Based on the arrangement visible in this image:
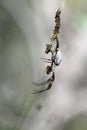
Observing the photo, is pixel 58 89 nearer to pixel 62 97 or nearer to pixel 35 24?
pixel 62 97

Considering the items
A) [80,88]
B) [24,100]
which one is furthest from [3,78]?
[80,88]

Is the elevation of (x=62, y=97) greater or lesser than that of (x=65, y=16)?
lesser

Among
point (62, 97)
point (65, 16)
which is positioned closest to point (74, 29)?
point (65, 16)

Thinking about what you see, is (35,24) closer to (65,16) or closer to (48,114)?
(65,16)

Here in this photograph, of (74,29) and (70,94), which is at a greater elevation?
(74,29)

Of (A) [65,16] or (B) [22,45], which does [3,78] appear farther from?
(A) [65,16]
